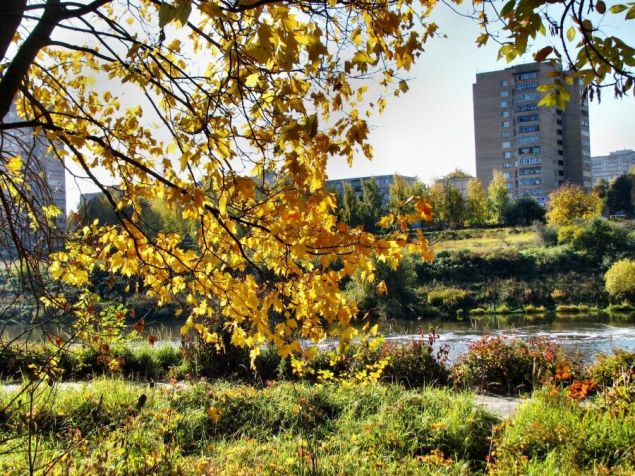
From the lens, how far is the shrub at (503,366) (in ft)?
25.3

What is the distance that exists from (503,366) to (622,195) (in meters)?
63.8

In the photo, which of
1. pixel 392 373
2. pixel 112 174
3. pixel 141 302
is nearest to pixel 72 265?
pixel 112 174

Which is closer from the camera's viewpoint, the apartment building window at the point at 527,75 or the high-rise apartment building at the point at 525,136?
the apartment building window at the point at 527,75

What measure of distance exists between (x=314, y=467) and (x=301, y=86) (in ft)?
7.80

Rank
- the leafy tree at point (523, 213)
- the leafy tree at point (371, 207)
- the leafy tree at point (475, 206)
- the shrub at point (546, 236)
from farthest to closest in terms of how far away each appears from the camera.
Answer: the leafy tree at point (475, 206) < the leafy tree at point (523, 213) < the leafy tree at point (371, 207) < the shrub at point (546, 236)

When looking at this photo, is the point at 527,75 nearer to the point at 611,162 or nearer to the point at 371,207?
the point at 371,207

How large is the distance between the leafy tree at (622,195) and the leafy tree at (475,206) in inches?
693

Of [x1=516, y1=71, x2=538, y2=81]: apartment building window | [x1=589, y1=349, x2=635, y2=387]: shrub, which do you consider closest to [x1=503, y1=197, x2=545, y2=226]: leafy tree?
[x1=516, y1=71, x2=538, y2=81]: apartment building window

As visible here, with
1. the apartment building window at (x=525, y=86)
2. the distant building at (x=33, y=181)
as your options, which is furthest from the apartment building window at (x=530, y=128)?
the distant building at (x=33, y=181)

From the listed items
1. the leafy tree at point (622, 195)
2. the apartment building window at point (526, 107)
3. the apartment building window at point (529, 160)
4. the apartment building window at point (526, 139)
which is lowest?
the leafy tree at point (622, 195)

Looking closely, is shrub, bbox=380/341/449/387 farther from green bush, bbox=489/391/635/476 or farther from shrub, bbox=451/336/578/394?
green bush, bbox=489/391/635/476

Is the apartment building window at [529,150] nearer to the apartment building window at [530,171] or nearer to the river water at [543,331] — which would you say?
the apartment building window at [530,171]

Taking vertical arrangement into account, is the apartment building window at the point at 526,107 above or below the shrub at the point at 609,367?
above

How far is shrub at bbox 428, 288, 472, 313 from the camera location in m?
31.2
